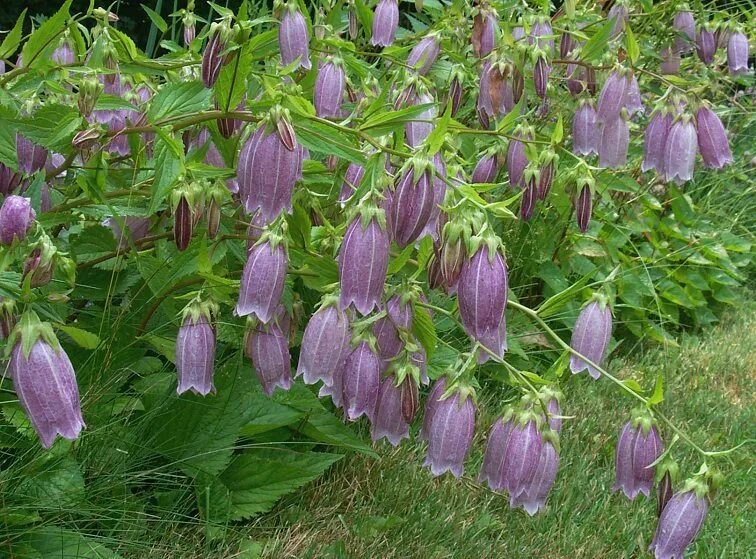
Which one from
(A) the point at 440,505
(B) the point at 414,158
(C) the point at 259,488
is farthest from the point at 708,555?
(B) the point at 414,158

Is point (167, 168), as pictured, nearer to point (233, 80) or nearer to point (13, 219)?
point (233, 80)

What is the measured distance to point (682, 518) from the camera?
197cm

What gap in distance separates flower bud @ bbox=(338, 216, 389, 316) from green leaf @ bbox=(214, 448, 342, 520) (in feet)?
2.44

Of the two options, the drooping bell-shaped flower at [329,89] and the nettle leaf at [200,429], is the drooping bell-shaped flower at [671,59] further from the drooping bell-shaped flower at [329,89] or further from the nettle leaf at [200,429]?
the nettle leaf at [200,429]

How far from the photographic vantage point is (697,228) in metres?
4.68

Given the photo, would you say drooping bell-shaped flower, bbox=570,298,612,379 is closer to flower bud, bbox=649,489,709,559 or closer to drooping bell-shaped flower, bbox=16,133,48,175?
flower bud, bbox=649,489,709,559

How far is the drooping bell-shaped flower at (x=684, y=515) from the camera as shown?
197 cm

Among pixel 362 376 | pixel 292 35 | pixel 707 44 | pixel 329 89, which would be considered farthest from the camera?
pixel 707 44

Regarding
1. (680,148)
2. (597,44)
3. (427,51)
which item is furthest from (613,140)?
(427,51)

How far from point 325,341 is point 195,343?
0.29m

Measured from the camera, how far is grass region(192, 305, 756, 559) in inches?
89.0

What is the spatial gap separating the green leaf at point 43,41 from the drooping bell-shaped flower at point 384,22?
97 centimetres

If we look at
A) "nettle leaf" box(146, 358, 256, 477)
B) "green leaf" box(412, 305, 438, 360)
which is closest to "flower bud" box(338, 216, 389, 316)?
"green leaf" box(412, 305, 438, 360)

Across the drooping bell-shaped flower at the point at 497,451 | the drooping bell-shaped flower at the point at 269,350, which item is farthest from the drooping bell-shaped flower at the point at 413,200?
the drooping bell-shaped flower at the point at 497,451
